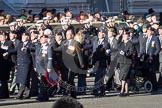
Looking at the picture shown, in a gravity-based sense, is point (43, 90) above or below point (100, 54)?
below

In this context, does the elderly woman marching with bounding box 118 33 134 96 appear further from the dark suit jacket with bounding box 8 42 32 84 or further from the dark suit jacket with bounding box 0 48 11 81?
the dark suit jacket with bounding box 0 48 11 81

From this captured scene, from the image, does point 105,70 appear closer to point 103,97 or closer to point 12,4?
point 103,97

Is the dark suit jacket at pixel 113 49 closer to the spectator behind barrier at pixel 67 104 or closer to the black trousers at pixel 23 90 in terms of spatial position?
the black trousers at pixel 23 90

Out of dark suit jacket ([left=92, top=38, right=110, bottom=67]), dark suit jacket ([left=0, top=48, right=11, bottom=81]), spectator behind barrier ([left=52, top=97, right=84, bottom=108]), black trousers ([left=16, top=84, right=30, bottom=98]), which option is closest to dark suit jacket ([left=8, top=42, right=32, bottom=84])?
black trousers ([left=16, top=84, right=30, bottom=98])

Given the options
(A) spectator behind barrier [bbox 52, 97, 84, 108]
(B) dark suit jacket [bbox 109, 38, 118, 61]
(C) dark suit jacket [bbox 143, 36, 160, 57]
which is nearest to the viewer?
(A) spectator behind barrier [bbox 52, 97, 84, 108]

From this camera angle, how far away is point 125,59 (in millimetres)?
15633

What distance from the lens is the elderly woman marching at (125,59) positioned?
1550 centimetres

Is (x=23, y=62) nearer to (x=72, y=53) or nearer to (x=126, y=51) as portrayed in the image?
(x=72, y=53)

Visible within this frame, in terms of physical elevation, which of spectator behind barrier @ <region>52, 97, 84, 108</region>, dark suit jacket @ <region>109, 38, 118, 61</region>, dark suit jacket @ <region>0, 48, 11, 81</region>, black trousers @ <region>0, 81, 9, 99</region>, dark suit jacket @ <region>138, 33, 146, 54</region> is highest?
dark suit jacket @ <region>138, 33, 146, 54</region>

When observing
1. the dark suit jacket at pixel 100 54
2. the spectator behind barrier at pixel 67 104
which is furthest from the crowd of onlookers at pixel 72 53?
the spectator behind barrier at pixel 67 104

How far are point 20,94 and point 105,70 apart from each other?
229 centimetres

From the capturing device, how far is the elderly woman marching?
50.9 ft

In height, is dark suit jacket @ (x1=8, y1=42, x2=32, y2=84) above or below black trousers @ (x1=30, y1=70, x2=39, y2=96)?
above

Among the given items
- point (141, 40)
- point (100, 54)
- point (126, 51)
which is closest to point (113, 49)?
point (100, 54)
